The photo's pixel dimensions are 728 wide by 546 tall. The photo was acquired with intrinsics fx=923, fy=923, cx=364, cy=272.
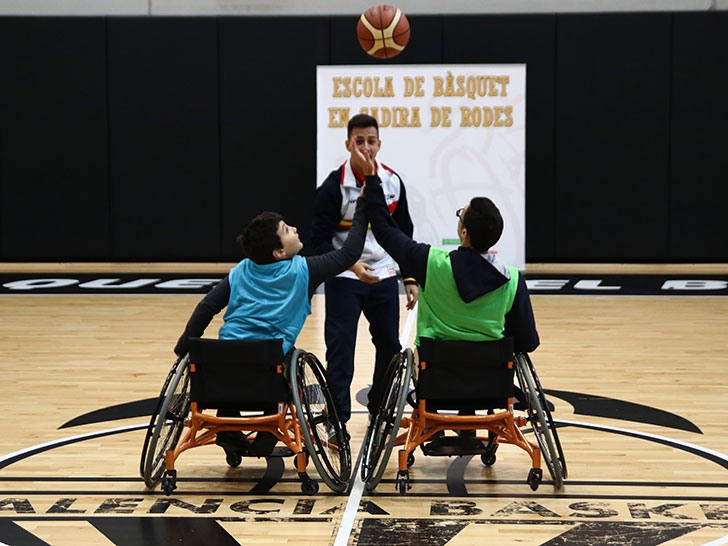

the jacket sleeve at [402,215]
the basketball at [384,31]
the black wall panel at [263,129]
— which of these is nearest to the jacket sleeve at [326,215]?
the jacket sleeve at [402,215]

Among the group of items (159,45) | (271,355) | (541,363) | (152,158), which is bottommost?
(541,363)

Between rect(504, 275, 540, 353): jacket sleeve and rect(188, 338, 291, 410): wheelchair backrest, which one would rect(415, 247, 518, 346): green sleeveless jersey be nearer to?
rect(504, 275, 540, 353): jacket sleeve

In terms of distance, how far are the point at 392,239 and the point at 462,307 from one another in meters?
0.34

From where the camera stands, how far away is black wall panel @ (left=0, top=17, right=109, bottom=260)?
10758 mm

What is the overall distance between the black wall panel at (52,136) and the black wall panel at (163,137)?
21cm

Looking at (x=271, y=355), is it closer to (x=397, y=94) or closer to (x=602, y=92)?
(x=397, y=94)

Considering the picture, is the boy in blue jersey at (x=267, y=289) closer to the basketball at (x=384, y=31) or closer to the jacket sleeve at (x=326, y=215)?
the jacket sleeve at (x=326, y=215)

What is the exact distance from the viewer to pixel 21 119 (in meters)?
10.8

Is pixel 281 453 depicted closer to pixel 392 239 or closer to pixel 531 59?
pixel 392 239

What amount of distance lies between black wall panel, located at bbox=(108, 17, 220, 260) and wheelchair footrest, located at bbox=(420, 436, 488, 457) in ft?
25.7

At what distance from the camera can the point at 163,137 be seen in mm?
10797

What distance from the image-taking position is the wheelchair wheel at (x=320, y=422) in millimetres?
3020

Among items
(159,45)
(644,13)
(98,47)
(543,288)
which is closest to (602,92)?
(644,13)

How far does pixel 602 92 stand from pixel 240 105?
4146 millimetres
